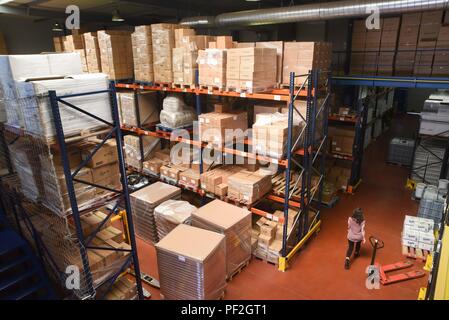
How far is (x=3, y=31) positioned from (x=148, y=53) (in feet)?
32.2

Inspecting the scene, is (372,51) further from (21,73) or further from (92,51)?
(21,73)

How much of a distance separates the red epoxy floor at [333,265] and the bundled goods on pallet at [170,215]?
0.69 meters

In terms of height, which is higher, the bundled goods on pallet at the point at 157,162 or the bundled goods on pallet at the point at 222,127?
the bundled goods on pallet at the point at 222,127

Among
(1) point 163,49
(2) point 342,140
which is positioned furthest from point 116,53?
(2) point 342,140

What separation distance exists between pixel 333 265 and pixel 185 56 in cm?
529

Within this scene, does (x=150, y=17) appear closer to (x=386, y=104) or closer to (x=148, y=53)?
(x=148, y=53)

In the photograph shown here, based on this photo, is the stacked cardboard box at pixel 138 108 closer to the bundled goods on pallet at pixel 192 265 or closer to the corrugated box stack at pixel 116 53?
the corrugated box stack at pixel 116 53

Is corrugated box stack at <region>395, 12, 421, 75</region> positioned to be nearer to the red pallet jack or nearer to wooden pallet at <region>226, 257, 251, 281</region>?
the red pallet jack

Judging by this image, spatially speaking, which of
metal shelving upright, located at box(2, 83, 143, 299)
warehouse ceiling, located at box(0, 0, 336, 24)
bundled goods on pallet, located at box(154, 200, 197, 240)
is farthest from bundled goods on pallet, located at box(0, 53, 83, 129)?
warehouse ceiling, located at box(0, 0, 336, 24)

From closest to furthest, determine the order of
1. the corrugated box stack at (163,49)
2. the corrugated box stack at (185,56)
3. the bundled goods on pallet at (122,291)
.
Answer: the bundled goods on pallet at (122,291) → the corrugated box stack at (185,56) → the corrugated box stack at (163,49)

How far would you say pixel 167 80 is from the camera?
23.6 ft

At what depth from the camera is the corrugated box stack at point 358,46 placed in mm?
9625

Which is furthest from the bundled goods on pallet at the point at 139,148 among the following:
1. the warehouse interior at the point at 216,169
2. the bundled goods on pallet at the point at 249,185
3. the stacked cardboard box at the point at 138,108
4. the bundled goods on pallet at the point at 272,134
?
the bundled goods on pallet at the point at 272,134

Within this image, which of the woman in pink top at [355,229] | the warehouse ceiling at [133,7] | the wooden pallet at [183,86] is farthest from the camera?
the warehouse ceiling at [133,7]
